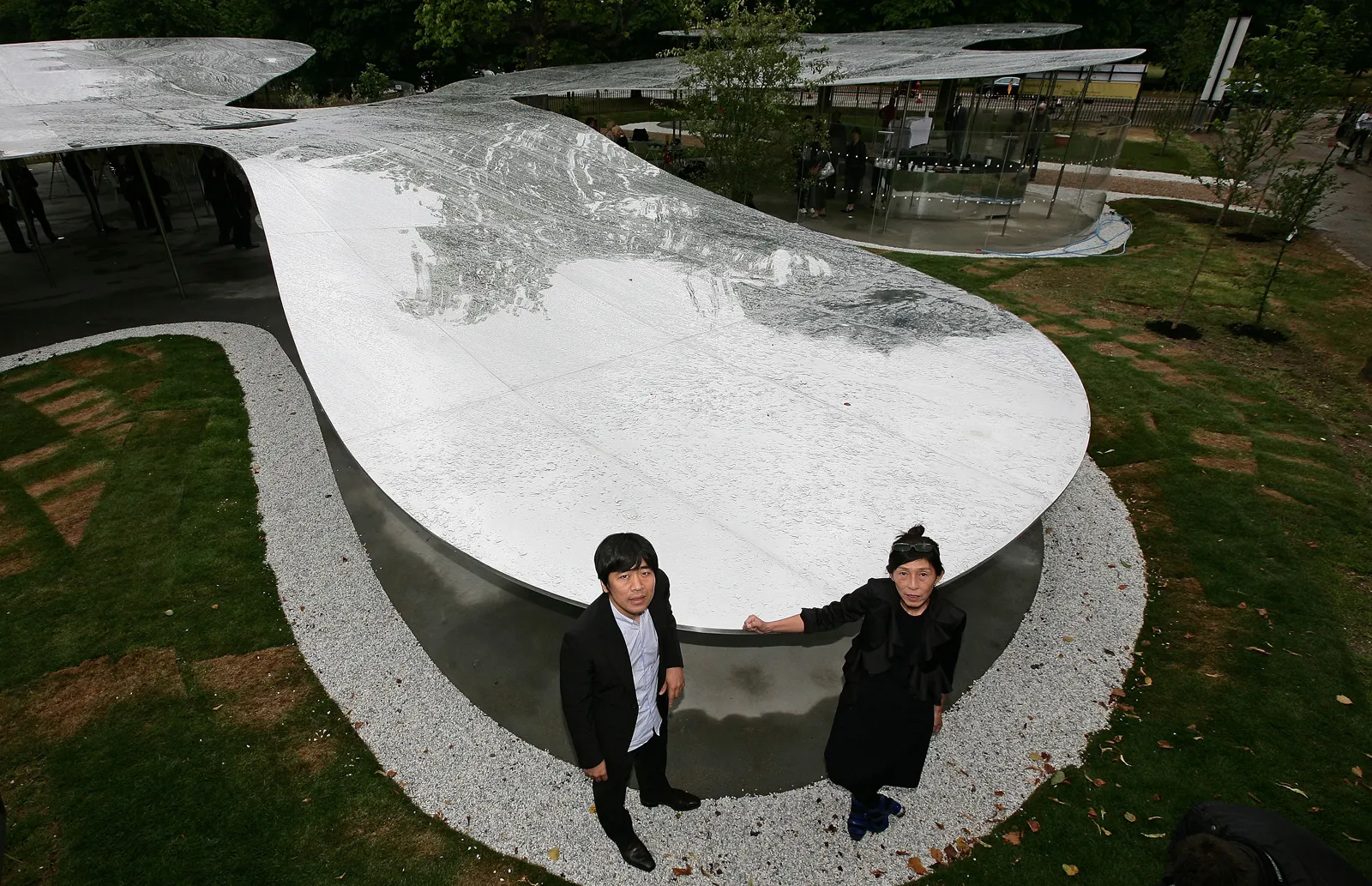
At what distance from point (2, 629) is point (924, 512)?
6583 mm

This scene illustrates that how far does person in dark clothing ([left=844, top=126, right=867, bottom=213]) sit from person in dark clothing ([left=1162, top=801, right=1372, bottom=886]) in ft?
51.4

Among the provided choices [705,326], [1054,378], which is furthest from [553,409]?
[1054,378]

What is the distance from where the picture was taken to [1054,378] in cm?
590

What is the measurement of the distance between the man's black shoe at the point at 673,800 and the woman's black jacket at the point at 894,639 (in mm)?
1427

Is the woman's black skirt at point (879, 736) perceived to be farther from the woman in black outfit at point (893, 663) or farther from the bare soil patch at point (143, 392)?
the bare soil patch at point (143, 392)

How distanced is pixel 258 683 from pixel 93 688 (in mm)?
1051

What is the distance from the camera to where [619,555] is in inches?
108

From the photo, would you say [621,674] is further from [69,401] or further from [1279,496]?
[69,401]

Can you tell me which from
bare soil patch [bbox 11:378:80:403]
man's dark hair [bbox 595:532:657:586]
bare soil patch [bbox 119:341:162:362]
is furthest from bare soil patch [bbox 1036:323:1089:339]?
bare soil patch [bbox 11:378:80:403]

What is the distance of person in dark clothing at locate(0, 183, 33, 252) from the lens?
1260 centimetres

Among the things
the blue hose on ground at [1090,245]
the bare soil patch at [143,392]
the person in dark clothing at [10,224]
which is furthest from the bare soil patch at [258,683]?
the blue hose on ground at [1090,245]

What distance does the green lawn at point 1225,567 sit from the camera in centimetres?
399

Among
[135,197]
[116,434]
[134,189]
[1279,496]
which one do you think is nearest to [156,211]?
[116,434]

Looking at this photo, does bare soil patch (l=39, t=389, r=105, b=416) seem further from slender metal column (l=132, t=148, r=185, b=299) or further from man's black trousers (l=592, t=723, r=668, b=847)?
man's black trousers (l=592, t=723, r=668, b=847)
